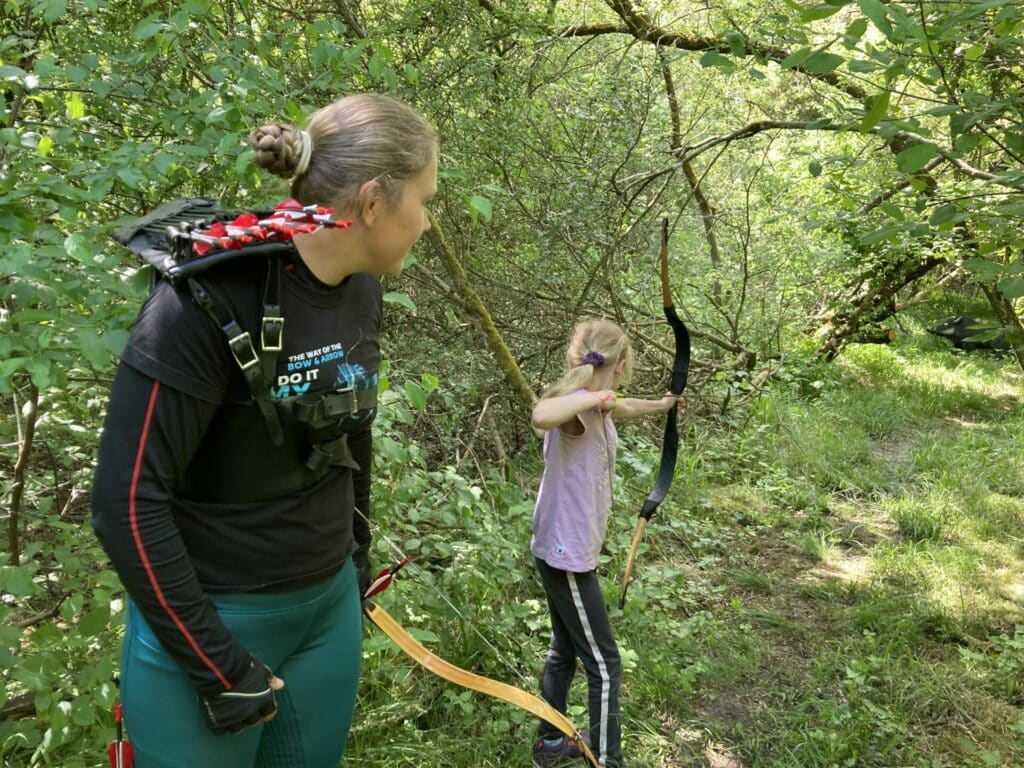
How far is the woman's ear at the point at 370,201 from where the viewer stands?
1.30m

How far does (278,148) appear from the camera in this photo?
1269 millimetres

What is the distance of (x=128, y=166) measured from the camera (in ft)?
6.60

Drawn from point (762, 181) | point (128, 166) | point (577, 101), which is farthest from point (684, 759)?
point (762, 181)

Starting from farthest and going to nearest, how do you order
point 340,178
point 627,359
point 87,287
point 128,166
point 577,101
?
point 577,101
point 627,359
point 128,166
point 87,287
point 340,178

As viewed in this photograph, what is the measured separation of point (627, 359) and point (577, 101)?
272cm

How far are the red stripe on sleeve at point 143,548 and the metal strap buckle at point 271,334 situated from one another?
0.55ft

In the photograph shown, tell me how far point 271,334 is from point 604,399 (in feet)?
4.80

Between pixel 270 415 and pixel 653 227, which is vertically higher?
pixel 653 227

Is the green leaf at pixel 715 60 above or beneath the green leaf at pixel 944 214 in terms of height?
above

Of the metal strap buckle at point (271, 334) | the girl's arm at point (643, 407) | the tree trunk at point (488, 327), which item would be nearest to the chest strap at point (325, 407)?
the metal strap buckle at point (271, 334)

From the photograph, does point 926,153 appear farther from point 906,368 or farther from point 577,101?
point 906,368

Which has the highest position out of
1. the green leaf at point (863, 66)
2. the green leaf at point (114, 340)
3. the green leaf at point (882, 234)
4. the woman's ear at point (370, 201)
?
the green leaf at point (863, 66)

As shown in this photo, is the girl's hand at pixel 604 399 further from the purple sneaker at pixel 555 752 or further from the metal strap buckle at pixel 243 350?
the metal strap buckle at pixel 243 350

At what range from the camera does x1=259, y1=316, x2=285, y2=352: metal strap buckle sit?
1175 mm
